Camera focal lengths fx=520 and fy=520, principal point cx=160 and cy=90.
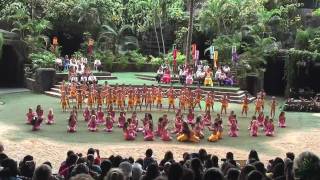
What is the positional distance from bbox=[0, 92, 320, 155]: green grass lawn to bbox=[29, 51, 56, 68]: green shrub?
5.29m

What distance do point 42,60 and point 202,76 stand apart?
8.77m

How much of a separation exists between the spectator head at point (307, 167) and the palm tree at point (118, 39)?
29.8 meters

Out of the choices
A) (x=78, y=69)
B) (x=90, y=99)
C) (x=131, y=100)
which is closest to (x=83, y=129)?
(x=90, y=99)

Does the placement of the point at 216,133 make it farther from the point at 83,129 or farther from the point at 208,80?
the point at 208,80

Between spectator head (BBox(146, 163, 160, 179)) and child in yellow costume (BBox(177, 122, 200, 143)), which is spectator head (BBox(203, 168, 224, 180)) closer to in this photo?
spectator head (BBox(146, 163, 160, 179))

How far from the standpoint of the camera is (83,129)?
52.3 ft

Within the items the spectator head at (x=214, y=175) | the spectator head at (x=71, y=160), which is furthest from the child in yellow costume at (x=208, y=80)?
the spectator head at (x=214, y=175)

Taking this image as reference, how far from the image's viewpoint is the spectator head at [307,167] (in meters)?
4.62

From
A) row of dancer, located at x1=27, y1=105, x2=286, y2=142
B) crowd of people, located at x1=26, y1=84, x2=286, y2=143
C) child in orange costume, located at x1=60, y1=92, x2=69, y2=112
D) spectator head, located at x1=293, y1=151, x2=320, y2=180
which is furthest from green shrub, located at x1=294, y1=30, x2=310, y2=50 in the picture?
spectator head, located at x1=293, y1=151, x2=320, y2=180

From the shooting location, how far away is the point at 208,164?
7223 mm

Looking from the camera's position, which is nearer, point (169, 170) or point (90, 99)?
point (169, 170)

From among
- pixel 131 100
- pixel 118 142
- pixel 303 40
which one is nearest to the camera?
pixel 118 142

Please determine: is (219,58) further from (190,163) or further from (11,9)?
(190,163)

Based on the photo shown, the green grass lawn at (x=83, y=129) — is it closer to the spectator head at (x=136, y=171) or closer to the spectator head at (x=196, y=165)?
the spectator head at (x=136, y=171)
